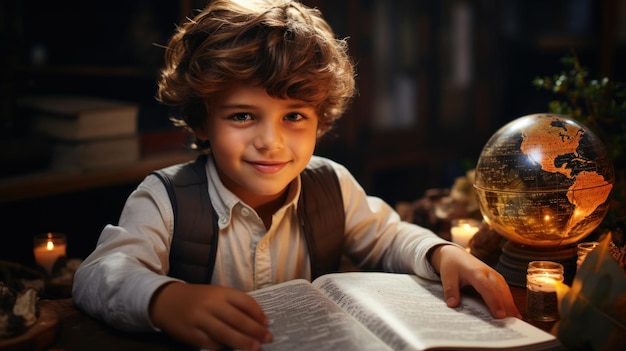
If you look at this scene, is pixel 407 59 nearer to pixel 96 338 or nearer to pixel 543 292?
pixel 543 292

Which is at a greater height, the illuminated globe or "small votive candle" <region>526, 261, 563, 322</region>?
the illuminated globe

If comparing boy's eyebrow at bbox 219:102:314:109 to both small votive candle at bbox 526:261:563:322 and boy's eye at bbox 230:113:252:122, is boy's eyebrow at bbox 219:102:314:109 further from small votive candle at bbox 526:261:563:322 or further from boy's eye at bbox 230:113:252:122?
small votive candle at bbox 526:261:563:322

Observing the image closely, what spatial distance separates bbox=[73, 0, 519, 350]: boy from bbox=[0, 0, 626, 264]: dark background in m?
0.63

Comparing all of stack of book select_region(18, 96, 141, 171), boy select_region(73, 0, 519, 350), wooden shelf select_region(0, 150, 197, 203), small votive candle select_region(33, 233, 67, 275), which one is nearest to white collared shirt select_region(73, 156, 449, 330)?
boy select_region(73, 0, 519, 350)

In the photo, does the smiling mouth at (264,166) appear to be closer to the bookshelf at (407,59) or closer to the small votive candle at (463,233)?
the small votive candle at (463,233)

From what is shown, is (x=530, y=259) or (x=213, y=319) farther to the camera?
(x=530, y=259)

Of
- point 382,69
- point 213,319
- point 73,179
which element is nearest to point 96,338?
point 213,319

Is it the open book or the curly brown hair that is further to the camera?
the curly brown hair

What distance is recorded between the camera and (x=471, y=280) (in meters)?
1.21

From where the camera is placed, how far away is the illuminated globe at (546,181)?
127 cm

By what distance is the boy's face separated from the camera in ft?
4.30

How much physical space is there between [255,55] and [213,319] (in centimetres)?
56

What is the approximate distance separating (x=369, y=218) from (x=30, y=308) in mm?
780

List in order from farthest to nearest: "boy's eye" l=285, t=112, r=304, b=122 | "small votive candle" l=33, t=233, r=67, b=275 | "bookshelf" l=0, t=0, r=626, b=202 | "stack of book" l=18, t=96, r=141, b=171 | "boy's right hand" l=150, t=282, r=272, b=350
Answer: "bookshelf" l=0, t=0, r=626, b=202 → "stack of book" l=18, t=96, r=141, b=171 → "small votive candle" l=33, t=233, r=67, b=275 → "boy's eye" l=285, t=112, r=304, b=122 → "boy's right hand" l=150, t=282, r=272, b=350
